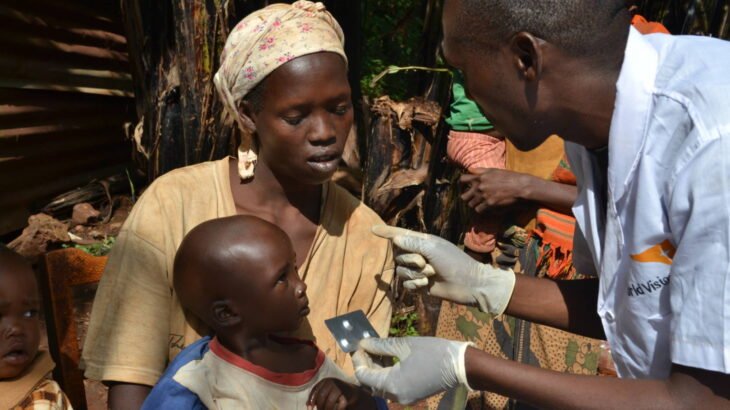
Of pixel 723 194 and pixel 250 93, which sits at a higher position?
pixel 723 194

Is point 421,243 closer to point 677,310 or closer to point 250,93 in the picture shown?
point 250,93

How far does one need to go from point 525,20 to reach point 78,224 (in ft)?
16.0

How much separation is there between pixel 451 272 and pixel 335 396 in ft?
1.81

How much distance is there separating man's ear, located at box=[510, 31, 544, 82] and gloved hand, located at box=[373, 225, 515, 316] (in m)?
0.79

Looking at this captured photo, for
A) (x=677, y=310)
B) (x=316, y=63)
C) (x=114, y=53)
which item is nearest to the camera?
(x=677, y=310)

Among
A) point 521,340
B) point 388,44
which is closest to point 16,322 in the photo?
point 521,340

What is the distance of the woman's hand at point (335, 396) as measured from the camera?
6.63 feet

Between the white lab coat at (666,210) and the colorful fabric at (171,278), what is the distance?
83 cm

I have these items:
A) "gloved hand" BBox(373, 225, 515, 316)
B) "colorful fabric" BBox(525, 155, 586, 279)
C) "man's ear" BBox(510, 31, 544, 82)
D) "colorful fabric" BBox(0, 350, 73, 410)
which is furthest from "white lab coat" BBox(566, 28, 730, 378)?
"colorful fabric" BBox(0, 350, 73, 410)

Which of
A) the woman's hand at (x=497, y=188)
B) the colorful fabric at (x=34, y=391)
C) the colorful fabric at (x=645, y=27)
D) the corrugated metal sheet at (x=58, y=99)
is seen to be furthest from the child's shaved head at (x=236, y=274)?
the corrugated metal sheet at (x=58, y=99)

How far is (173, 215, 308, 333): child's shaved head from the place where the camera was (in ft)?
→ 6.70

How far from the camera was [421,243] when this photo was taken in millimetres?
2262

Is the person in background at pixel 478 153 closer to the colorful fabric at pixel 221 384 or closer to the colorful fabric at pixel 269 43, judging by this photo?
the colorful fabric at pixel 269 43

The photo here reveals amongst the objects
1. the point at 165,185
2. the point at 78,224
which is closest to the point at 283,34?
the point at 165,185
